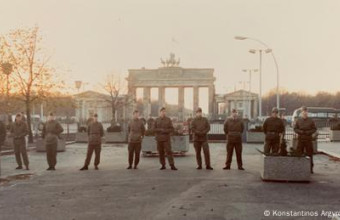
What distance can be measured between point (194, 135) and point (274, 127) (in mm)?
2414

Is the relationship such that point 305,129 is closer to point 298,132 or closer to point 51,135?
point 298,132

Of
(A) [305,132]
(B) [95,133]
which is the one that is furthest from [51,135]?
(A) [305,132]

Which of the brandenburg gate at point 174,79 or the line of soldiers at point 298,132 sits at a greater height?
the brandenburg gate at point 174,79

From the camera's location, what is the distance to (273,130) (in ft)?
45.0

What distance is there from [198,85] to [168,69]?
21.9 feet

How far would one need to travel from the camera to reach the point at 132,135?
15.1m

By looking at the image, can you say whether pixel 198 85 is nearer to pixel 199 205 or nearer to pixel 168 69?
pixel 168 69

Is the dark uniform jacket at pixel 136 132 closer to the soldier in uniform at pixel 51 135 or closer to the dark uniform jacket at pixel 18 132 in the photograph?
the soldier in uniform at pixel 51 135

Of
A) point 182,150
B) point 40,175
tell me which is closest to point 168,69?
point 182,150

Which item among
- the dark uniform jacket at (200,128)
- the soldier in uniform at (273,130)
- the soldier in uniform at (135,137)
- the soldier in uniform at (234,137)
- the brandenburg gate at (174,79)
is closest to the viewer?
the soldier in uniform at (273,130)

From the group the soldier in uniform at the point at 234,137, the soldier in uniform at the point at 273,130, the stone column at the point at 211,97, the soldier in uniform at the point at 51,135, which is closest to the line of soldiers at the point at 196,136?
the soldier in uniform at the point at 234,137

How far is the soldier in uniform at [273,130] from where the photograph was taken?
44.8 ft

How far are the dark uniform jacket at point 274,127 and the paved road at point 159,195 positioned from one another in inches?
41.6

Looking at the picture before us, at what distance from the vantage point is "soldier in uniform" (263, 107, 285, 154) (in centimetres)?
1366
